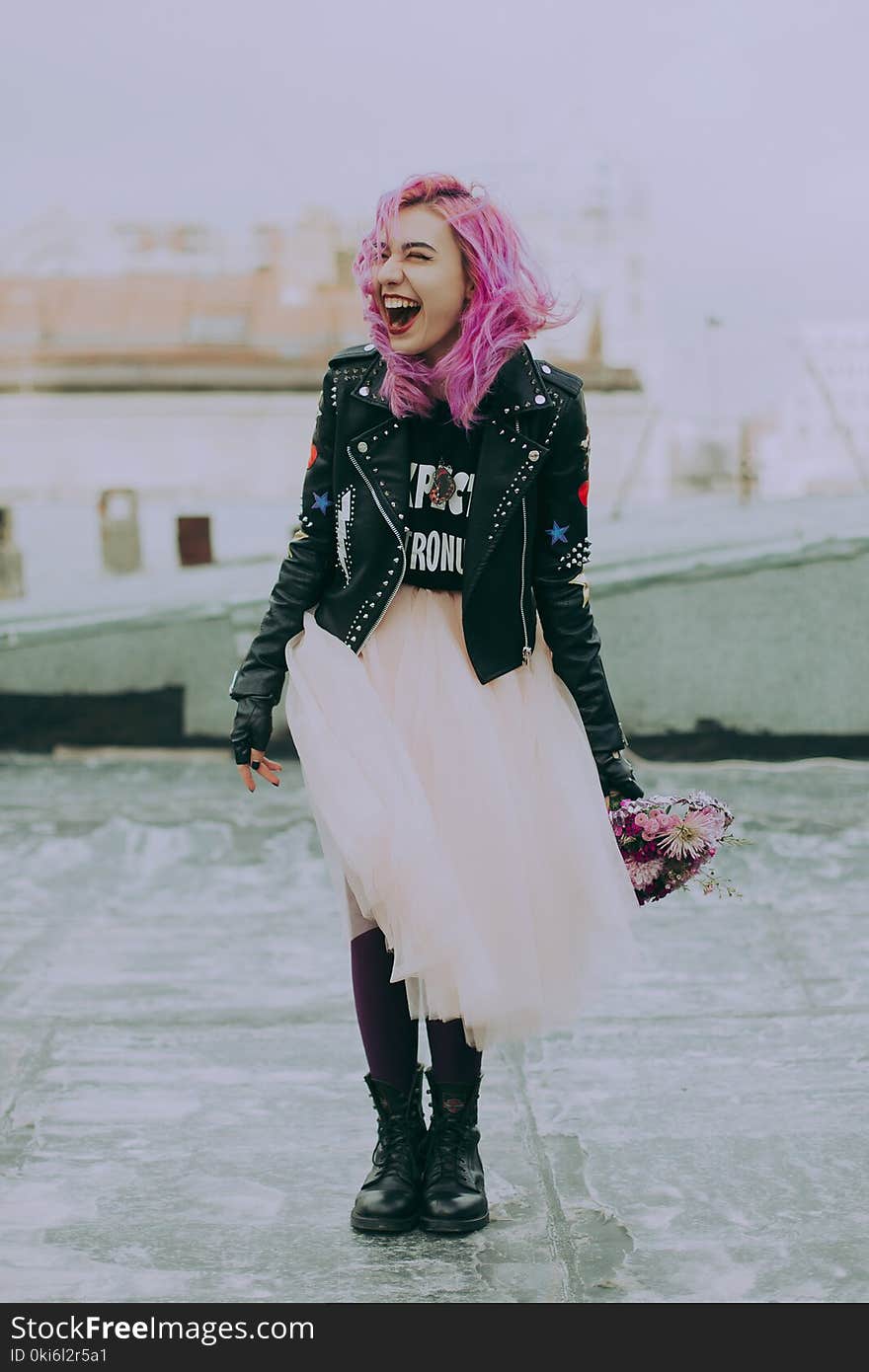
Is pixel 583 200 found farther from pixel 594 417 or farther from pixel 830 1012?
pixel 830 1012

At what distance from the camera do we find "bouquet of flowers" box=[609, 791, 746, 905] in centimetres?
277

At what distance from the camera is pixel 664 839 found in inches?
109

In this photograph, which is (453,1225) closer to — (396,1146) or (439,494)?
(396,1146)

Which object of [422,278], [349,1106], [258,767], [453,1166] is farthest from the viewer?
[349,1106]

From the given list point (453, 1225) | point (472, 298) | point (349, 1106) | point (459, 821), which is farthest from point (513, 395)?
point (349, 1106)

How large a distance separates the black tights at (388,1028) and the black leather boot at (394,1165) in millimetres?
34

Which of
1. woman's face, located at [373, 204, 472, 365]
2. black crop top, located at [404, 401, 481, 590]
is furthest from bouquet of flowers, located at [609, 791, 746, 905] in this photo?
woman's face, located at [373, 204, 472, 365]

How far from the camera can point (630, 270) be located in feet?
23.0

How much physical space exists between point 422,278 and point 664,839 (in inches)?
42.5

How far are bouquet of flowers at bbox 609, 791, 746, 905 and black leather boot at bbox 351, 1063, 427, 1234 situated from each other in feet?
1.83

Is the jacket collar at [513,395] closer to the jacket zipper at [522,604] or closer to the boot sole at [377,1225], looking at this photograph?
the jacket zipper at [522,604]
